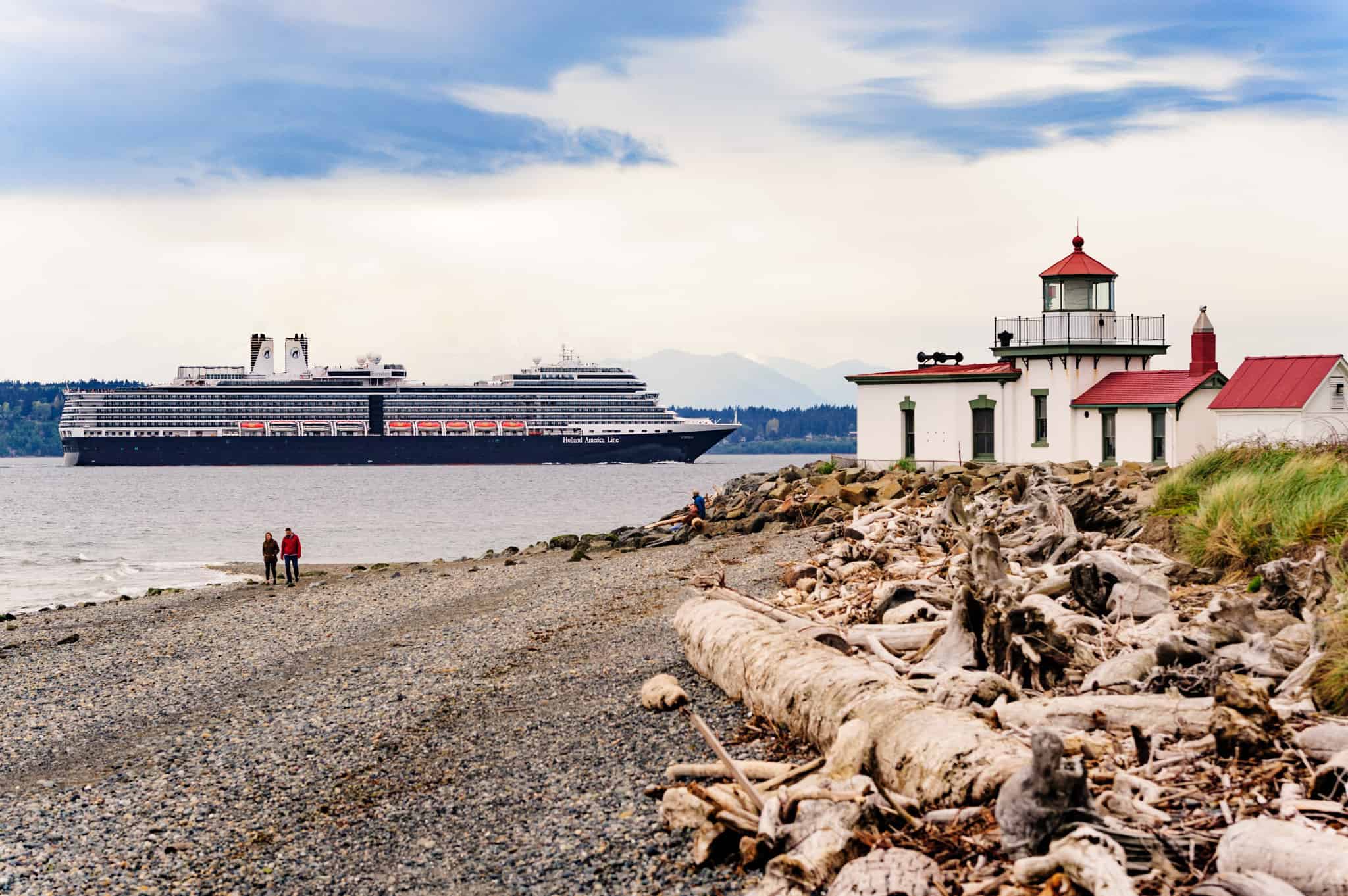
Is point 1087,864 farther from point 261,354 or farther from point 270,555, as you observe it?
point 261,354

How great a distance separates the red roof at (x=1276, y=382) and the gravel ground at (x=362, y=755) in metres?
11.8

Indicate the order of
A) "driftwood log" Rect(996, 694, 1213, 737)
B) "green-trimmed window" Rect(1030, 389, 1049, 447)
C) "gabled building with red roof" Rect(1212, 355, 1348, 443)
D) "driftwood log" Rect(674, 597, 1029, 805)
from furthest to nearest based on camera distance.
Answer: "green-trimmed window" Rect(1030, 389, 1049, 447) < "gabled building with red roof" Rect(1212, 355, 1348, 443) < "driftwood log" Rect(996, 694, 1213, 737) < "driftwood log" Rect(674, 597, 1029, 805)

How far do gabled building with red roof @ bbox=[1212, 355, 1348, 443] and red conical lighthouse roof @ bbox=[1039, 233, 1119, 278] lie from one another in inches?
147

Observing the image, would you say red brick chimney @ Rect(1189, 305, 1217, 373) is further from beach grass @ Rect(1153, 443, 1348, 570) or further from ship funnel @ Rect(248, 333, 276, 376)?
ship funnel @ Rect(248, 333, 276, 376)

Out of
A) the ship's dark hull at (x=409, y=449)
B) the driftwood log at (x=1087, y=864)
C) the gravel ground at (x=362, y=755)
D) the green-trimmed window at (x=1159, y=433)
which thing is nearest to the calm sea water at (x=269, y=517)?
the ship's dark hull at (x=409, y=449)

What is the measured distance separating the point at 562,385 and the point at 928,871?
96.0m

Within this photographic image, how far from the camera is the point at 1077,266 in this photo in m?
26.1

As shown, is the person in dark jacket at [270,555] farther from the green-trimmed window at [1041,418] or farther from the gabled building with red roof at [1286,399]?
the gabled building with red roof at [1286,399]

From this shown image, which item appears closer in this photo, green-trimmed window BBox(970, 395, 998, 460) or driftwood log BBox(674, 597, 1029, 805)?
driftwood log BBox(674, 597, 1029, 805)

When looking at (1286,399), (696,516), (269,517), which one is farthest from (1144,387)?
(269,517)

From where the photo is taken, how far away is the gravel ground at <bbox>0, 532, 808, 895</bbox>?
606 centimetres

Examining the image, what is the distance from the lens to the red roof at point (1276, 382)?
22.2 meters

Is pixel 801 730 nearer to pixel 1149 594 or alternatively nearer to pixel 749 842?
pixel 749 842

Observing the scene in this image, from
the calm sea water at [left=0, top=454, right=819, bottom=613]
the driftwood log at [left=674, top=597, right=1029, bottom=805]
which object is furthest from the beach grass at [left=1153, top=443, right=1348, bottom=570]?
the calm sea water at [left=0, top=454, right=819, bottom=613]
